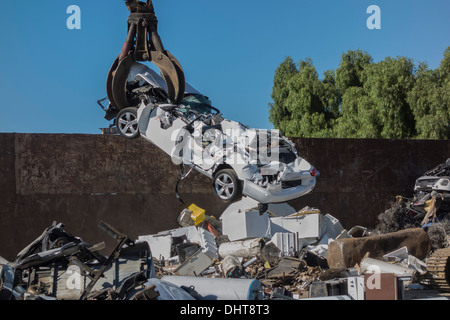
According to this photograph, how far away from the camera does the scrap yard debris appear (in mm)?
7156

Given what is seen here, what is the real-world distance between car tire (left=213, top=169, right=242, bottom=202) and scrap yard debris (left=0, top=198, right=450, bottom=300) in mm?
1176

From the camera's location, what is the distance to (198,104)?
38.5 ft

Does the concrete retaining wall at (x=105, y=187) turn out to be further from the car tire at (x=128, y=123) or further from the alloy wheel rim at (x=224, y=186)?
the alloy wheel rim at (x=224, y=186)

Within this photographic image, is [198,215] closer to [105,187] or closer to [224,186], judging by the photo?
[224,186]

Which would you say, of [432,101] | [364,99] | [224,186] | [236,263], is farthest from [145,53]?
[364,99]

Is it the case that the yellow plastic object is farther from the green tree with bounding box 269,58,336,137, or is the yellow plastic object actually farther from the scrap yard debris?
the green tree with bounding box 269,58,336,137

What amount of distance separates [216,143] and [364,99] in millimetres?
20222

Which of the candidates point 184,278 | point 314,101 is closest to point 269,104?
point 314,101

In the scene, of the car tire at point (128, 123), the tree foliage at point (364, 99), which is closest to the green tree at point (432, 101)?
the tree foliage at point (364, 99)

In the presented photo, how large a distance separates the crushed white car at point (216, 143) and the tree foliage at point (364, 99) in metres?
17.4

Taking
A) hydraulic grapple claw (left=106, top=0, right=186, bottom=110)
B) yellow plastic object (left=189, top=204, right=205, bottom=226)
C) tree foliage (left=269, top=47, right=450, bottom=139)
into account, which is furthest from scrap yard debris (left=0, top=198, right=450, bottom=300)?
tree foliage (left=269, top=47, right=450, bottom=139)
